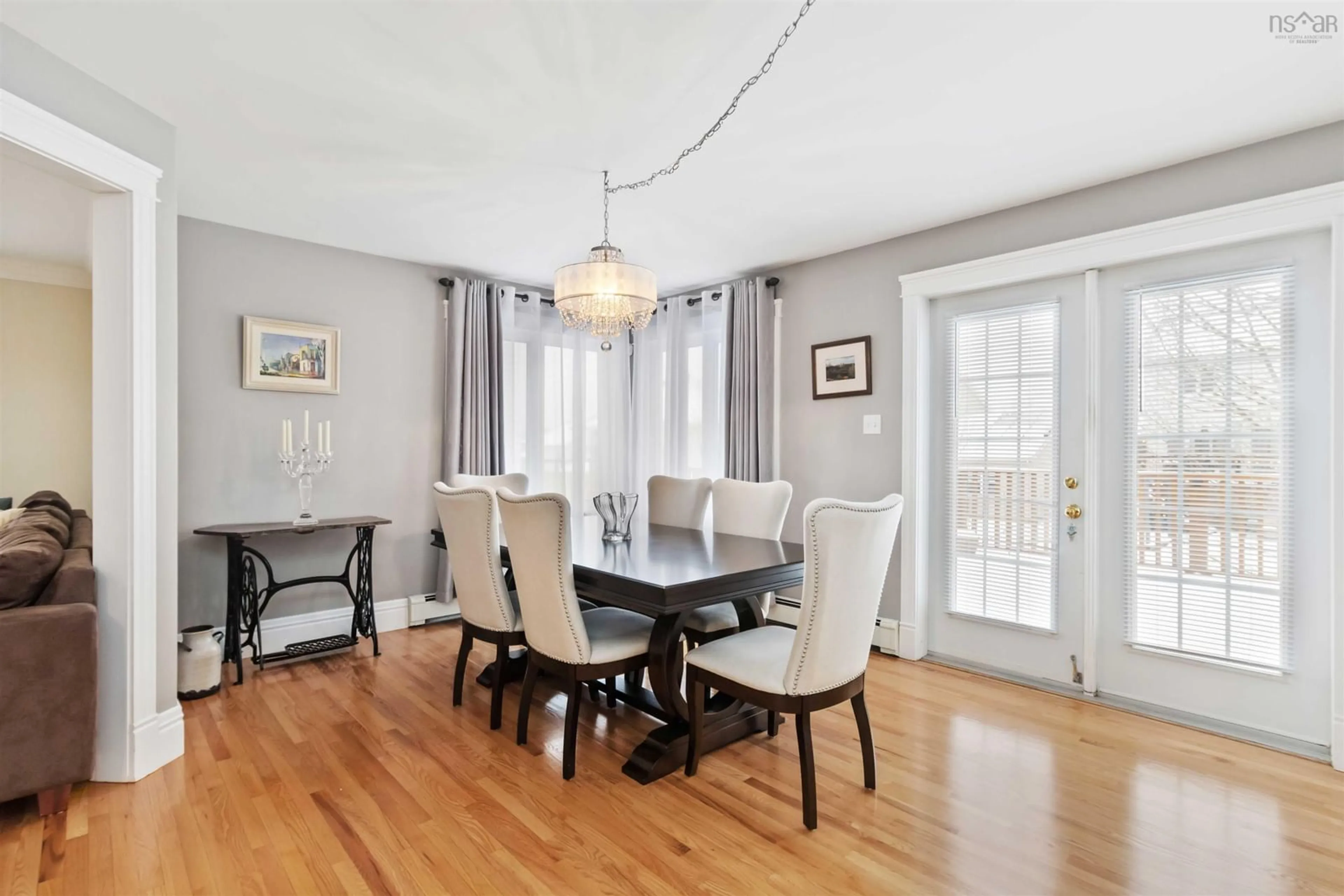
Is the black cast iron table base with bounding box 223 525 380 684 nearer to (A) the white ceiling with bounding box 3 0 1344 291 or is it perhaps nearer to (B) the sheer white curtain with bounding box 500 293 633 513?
(B) the sheer white curtain with bounding box 500 293 633 513

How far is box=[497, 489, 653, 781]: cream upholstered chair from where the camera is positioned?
2.34 m

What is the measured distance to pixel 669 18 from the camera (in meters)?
1.88

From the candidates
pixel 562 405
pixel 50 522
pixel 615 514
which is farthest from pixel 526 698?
pixel 562 405

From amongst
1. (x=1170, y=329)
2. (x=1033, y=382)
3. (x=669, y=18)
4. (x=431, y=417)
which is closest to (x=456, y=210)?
(x=431, y=417)

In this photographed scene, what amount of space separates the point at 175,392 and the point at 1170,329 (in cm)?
421

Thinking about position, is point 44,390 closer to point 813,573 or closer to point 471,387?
point 471,387

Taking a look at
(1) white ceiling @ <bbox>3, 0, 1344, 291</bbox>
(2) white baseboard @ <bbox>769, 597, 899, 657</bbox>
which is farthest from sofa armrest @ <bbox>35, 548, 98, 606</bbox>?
(2) white baseboard @ <bbox>769, 597, 899, 657</bbox>

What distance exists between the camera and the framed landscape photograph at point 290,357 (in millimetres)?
3732

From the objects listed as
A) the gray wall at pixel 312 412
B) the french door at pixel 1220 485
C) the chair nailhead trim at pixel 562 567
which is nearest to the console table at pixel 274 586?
the gray wall at pixel 312 412

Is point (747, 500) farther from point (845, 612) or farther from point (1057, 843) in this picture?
point (1057, 843)

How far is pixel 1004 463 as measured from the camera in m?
3.45

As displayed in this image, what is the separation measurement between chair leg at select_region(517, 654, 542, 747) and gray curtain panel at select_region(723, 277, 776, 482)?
220 cm

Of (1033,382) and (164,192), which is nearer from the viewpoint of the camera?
(164,192)

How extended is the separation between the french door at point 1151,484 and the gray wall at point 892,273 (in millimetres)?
225
